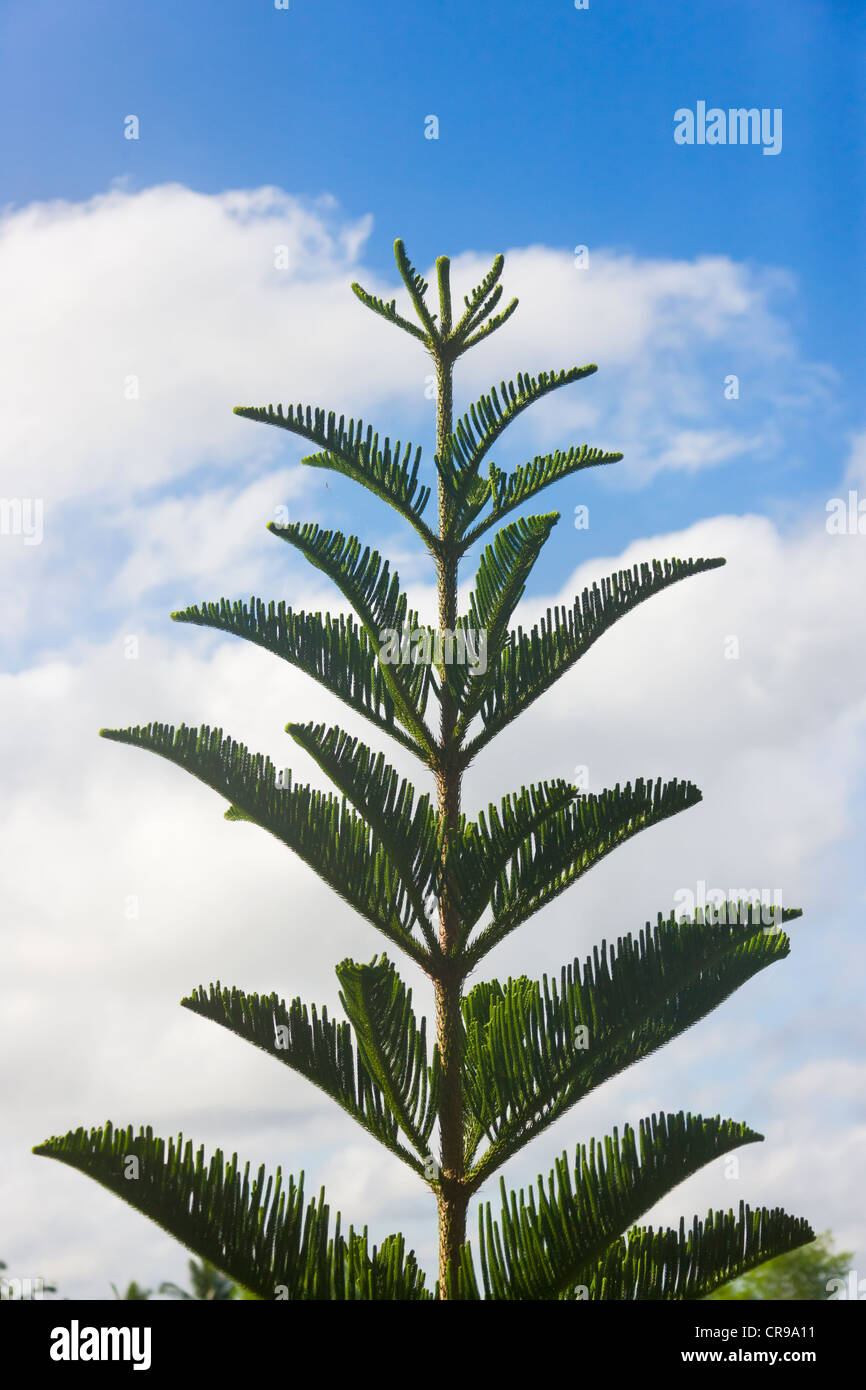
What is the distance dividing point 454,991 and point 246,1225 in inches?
29.2

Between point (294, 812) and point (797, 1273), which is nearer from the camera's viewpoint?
point (294, 812)

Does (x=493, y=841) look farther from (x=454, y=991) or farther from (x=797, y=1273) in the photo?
(x=797, y=1273)

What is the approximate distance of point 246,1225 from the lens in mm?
2615

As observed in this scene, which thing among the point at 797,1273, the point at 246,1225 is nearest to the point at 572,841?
the point at 246,1225

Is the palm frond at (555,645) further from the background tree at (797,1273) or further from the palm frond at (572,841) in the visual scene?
the background tree at (797,1273)

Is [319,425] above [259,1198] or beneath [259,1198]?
above

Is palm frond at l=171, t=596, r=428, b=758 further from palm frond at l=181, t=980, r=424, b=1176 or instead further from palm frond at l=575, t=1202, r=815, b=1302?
palm frond at l=575, t=1202, r=815, b=1302

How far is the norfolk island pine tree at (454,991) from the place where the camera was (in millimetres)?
2648

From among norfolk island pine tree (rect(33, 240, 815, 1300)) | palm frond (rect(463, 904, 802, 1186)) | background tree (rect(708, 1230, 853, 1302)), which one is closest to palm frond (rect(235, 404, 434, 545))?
norfolk island pine tree (rect(33, 240, 815, 1300))

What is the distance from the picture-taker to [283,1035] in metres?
2.79
